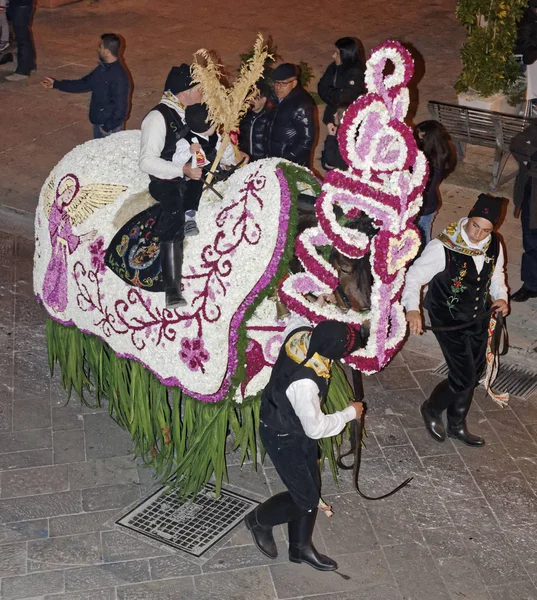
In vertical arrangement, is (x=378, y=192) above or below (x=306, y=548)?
above

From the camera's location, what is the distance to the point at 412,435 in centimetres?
650

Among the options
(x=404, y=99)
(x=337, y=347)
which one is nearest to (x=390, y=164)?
(x=404, y=99)

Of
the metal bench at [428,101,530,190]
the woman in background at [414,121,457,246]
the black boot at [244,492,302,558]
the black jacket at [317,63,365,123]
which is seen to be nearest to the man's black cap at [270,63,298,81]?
the black jacket at [317,63,365,123]

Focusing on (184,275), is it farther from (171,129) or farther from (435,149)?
(435,149)

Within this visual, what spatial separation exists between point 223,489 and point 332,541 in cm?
78

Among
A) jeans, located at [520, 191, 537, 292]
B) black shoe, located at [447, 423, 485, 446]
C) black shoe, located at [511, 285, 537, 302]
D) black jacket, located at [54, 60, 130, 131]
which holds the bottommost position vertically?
black shoe, located at [447, 423, 485, 446]

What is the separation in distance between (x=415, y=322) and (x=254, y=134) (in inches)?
119

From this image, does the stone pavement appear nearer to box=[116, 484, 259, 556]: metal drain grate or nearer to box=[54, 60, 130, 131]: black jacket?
box=[116, 484, 259, 556]: metal drain grate

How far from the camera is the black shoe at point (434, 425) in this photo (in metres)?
6.43

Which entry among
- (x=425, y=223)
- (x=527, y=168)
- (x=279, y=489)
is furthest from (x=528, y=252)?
(x=279, y=489)

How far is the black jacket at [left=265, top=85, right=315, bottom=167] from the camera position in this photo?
7824mm

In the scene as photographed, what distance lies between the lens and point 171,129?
18.2ft

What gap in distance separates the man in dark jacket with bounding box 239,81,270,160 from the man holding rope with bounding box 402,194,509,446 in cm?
249

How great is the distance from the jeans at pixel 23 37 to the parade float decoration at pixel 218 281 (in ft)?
23.3
